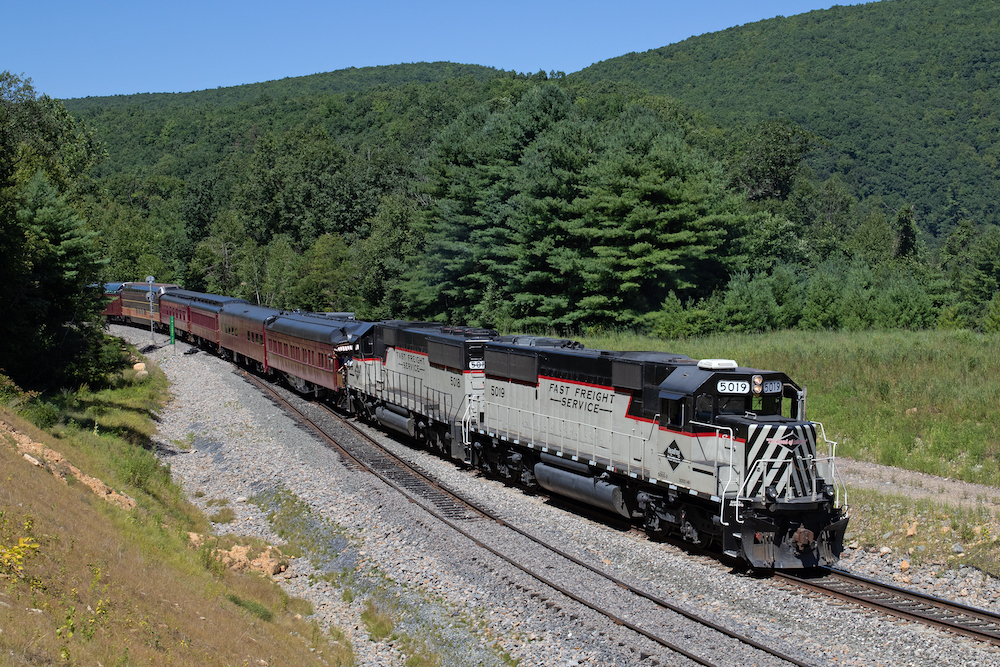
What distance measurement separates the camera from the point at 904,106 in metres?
159

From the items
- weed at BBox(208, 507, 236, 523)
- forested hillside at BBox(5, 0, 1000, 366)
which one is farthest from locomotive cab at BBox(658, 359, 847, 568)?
forested hillside at BBox(5, 0, 1000, 366)

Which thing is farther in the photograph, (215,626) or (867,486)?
(867,486)

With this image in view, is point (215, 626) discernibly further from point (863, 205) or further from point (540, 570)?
point (863, 205)

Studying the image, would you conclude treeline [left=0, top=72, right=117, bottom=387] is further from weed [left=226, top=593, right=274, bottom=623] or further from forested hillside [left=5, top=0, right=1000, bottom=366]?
weed [left=226, top=593, right=274, bottom=623]

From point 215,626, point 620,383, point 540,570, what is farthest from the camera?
point 620,383

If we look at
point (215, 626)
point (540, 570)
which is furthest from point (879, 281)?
point (215, 626)

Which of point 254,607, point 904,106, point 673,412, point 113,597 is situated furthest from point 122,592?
point 904,106

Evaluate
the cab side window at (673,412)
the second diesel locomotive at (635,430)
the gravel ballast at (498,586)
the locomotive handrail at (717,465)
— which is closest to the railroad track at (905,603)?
the gravel ballast at (498,586)

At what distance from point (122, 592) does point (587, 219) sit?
32.0m

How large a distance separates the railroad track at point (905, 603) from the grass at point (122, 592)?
7426 mm

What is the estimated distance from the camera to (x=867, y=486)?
1677cm

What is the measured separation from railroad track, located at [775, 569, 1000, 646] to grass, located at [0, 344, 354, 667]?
292 inches

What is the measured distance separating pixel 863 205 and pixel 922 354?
103428 mm

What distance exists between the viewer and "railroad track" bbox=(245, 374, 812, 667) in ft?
32.7
